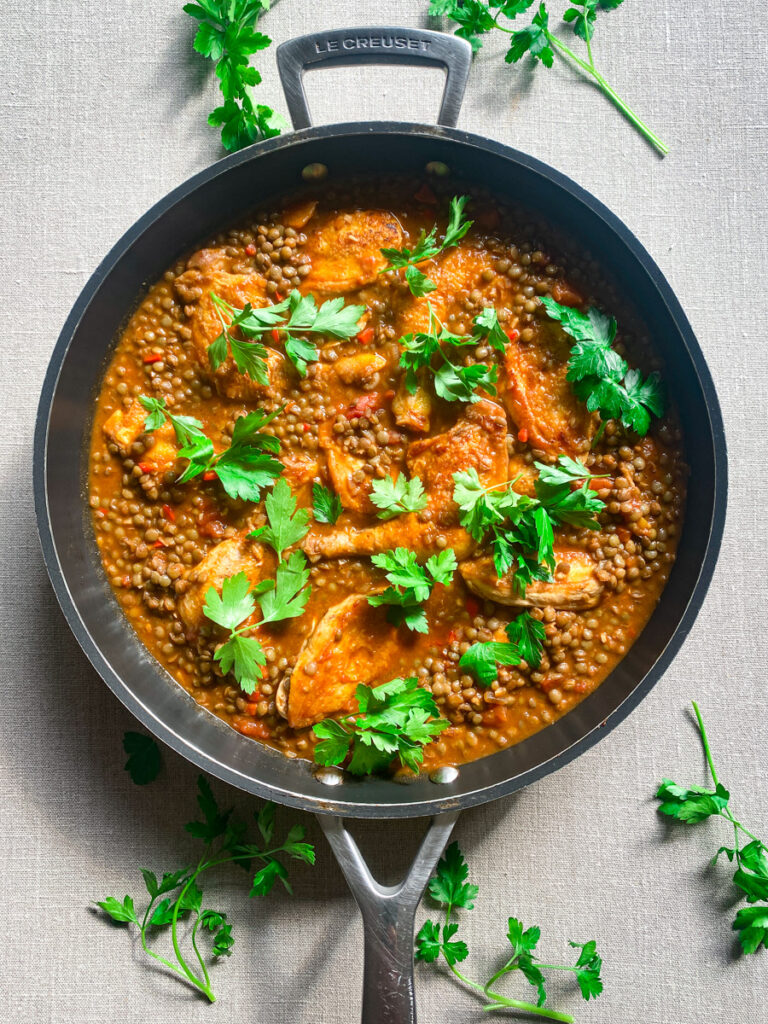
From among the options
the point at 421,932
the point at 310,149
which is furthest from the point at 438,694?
the point at 310,149

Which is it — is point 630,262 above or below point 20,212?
above

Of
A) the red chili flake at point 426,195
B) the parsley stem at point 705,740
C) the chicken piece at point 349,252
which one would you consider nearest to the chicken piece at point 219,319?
the chicken piece at point 349,252

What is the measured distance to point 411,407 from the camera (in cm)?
379

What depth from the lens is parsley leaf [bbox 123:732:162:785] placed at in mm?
3865

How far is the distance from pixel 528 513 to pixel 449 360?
0.75 metres

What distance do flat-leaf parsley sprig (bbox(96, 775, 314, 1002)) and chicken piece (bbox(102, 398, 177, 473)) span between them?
144 centimetres

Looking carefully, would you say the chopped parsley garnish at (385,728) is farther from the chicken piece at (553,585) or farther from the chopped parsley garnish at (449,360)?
the chopped parsley garnish at (449,360)

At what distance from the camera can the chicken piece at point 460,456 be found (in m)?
3.75

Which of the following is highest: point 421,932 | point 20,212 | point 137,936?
point 20,212

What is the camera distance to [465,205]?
394 centimetres

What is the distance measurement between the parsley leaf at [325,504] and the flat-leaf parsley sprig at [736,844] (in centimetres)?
189

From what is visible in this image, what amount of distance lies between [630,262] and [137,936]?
12.3 feet

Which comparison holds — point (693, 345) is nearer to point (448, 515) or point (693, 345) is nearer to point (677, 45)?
point (448, 515)

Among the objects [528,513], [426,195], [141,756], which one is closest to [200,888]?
[141,756]
